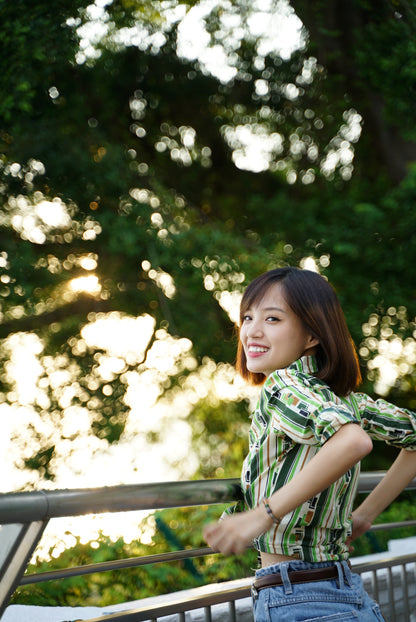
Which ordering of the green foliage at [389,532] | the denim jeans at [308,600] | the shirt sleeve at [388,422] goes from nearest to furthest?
the denim jeans at [308,600], the shirt sleeve at [388,422], the green foliage at [389,532]

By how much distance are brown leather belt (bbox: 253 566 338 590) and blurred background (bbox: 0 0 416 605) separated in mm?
4690

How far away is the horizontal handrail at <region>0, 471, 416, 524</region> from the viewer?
126cm

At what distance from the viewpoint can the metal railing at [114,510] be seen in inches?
50.7

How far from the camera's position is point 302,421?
1466 millimetres

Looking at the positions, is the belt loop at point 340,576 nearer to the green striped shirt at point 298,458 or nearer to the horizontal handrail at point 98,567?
the green striped shirt at point 298,458

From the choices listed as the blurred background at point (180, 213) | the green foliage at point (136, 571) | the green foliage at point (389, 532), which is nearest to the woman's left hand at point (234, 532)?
the green foliage at point (136, 571)

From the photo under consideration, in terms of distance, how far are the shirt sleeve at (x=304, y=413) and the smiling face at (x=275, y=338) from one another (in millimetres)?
191

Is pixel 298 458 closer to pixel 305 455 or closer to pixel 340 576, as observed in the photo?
pixel 305 455

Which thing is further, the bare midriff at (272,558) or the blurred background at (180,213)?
the blurred background at (180,213)

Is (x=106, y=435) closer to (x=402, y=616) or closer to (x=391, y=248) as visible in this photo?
(x=391, y=248)

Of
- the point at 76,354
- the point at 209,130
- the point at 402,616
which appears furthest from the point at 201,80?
the point at 402,616

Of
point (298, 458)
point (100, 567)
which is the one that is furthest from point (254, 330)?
point (100, 567)

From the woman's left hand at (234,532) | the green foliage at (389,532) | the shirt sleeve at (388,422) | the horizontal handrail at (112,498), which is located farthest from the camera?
the green foliage at (389,532)

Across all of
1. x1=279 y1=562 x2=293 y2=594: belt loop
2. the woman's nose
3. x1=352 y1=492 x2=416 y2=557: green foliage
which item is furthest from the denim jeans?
x1=352 y1=492 x2=416 y2=557: green foliage
